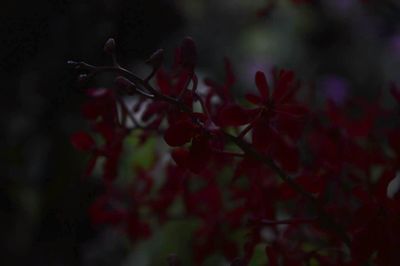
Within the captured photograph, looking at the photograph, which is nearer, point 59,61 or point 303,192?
point 303,192

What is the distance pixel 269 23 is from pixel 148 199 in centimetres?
219

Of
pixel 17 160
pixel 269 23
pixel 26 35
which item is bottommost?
pixel 269 23

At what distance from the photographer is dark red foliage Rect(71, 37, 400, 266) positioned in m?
0.62

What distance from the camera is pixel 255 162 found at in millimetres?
710

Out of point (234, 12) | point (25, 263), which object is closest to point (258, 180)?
point (25, 263)

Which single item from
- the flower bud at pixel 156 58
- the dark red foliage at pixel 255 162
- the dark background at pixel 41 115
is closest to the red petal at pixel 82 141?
the dark red foliage at pixel 255 162

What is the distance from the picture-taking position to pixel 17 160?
1405mm

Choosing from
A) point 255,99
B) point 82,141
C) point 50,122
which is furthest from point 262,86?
point 50,122

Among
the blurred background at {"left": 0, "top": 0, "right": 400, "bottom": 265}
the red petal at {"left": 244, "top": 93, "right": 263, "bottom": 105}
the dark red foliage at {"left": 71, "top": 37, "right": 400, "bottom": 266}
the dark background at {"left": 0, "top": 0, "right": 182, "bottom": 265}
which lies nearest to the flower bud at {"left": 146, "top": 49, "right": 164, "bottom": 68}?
the dark red foliage at {"left": 71, "top": 37, "right": 400, "bottom": 266}

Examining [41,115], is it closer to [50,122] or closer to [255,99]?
[50,122]

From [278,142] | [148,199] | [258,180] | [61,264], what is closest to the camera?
[278,142]

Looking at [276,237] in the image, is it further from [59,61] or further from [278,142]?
[59,61]

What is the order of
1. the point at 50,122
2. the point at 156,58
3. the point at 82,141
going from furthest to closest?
the point at 50,122, the point at 82,141, the point at 156,58

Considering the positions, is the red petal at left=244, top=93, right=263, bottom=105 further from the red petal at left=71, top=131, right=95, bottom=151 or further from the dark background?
the dark background
